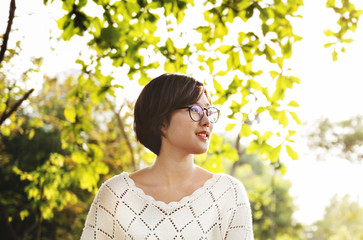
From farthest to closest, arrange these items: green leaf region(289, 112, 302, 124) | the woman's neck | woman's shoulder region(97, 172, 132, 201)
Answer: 1. green leaf region(289, 112, 302, 124)
2. woman's shoulder region(97, 172, 132, 201)
3. the woman's neck

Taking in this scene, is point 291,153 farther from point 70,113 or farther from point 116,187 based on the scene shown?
point 70,113

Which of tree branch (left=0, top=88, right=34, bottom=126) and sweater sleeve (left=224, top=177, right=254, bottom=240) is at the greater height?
tree branch (left=0, top=88, right=34, bottom=126)

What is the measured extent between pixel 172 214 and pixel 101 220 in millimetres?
477

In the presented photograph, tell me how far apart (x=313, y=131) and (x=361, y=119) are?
95.6 inches

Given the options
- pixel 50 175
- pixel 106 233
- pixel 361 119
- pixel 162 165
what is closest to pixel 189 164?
pixel 162 165

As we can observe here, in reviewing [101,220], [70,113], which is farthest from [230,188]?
[70,113]

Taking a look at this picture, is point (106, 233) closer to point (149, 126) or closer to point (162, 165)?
point (162, 165)

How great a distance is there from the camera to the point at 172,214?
2480mm

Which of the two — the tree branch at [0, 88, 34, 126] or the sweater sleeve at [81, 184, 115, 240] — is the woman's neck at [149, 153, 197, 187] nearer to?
the sweater sleeve at [81, 184, 115, 240]

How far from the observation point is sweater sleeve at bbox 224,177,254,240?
248cm

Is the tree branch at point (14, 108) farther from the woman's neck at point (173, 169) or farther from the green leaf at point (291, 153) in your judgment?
the green leaf at point (291, 153)

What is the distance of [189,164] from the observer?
258 cm

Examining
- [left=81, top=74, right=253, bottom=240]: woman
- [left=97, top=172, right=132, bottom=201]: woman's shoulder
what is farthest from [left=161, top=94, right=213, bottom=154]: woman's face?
[left=97, top=172, right=132, bottom=201]: woman's shoulder

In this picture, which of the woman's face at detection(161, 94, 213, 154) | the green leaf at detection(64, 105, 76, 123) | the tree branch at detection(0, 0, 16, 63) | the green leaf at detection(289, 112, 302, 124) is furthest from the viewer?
the green leaf at detection(64, 105, 76, 123)
